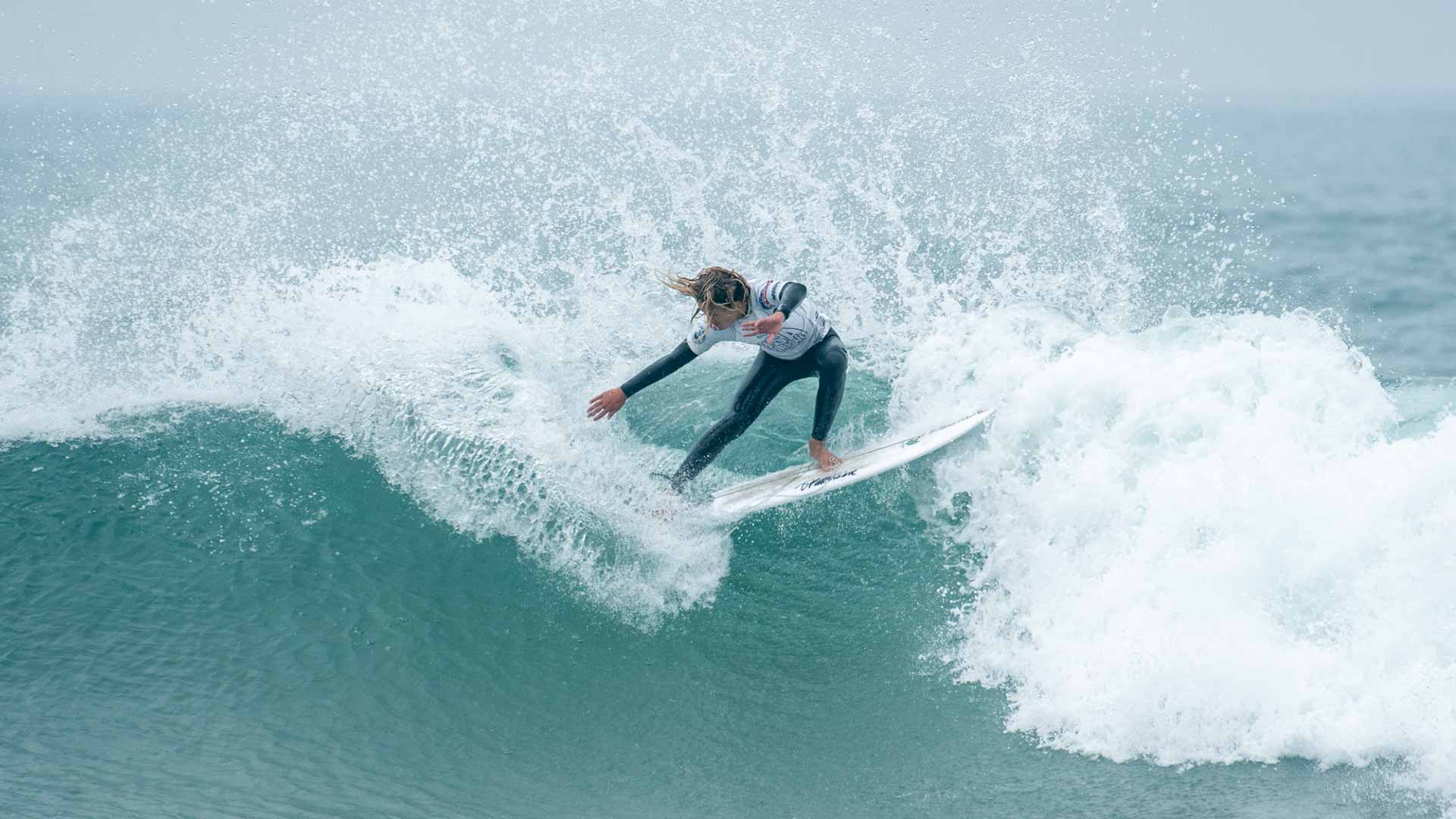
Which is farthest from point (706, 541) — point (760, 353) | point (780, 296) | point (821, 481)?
point (780, 296)

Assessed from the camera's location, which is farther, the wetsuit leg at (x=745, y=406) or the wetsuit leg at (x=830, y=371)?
the wetsuit leg at (x=745, y=406)

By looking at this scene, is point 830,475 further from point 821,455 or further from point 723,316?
point 723,316

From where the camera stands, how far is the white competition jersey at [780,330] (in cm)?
684

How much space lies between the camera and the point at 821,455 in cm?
770

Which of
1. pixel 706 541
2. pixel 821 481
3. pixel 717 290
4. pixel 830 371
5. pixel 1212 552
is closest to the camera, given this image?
pixel 1212 552

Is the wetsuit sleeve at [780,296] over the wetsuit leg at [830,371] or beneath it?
over

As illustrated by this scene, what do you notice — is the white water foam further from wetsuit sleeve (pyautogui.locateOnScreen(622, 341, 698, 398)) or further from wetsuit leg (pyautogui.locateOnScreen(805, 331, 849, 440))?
wetsuit sleeve (pyautogui.locateOnScreen(622, 341, 698, 398))

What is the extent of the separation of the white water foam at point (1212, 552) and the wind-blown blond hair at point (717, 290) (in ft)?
7.28

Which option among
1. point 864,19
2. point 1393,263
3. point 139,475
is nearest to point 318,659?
point 139,475

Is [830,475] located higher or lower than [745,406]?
lower

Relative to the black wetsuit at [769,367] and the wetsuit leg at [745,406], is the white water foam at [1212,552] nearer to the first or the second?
the black wetsuit at [769,367]

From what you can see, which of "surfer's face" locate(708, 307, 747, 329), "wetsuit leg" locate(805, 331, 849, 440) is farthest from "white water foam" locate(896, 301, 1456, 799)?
"surfer's face" locate(708, 307, 747, 329)

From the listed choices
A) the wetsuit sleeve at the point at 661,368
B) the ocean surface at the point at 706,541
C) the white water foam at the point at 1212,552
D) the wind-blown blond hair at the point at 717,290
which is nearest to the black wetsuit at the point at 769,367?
the wetsuit sleeve at the point at 661,368

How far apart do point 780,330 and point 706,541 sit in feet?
5.04
